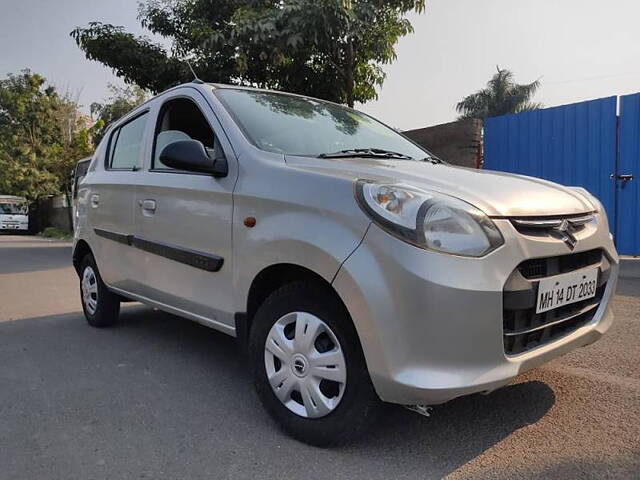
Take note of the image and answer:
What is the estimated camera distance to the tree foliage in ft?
92.8

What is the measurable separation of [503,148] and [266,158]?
Result: 641 cm

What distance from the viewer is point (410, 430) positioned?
2404 millimetres

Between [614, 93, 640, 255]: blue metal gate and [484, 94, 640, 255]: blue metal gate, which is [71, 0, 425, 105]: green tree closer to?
[484, 94, 640, 255]: blue metal gate

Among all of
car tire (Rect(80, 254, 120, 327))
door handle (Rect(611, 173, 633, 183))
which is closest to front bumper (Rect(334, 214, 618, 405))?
car tire (Rect(80, 254, 120, 327))

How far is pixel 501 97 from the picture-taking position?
29.9m

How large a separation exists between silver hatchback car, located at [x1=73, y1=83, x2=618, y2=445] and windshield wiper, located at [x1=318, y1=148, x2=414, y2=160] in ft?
0.05

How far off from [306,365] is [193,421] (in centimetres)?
75

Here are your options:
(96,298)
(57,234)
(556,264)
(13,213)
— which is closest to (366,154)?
(556,264)

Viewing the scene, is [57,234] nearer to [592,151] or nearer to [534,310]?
[592,151]

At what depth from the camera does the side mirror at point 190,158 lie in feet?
8.68

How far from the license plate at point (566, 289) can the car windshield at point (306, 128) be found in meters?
1.18

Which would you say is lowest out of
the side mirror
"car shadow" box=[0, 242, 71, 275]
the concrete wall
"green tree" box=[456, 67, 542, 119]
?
"car shadow" box=[0, 242, 71, 275]

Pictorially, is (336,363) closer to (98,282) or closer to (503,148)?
(98,282)

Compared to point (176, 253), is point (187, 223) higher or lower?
higher
